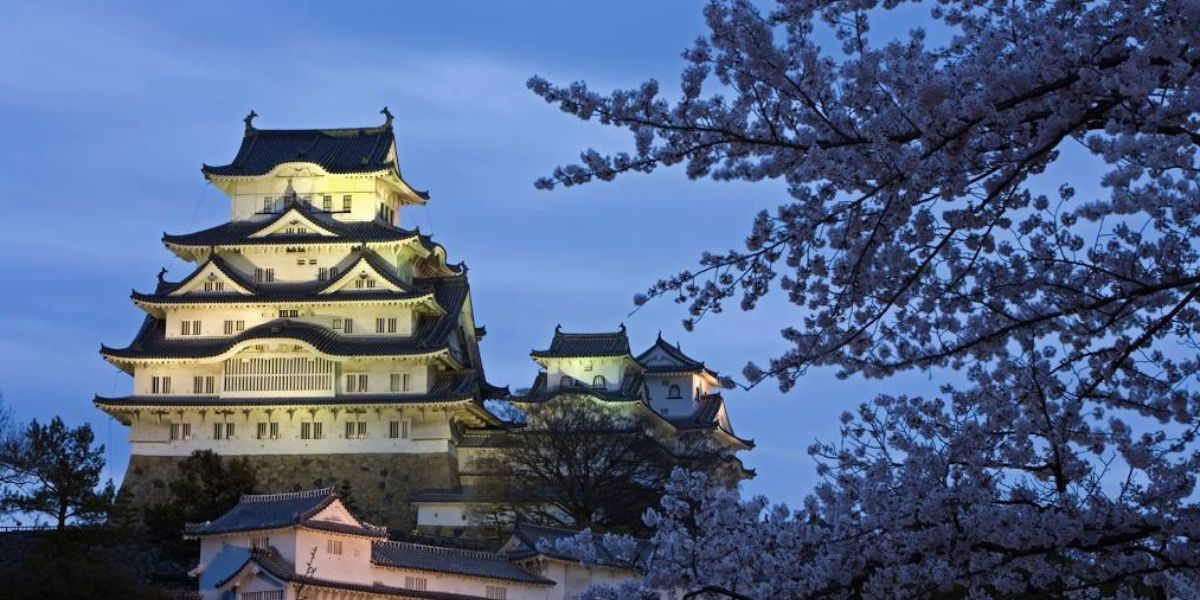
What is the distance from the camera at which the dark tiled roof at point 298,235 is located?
200ft

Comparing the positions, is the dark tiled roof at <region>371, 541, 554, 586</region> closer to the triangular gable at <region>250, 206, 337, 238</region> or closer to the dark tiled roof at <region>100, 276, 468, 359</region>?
the dark tiled roof at <region>100, 276, 468, 359</region>

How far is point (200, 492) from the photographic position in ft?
166

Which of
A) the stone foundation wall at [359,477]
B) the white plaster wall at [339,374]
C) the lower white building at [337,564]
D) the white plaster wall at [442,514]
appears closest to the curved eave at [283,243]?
the white plaster wall at [339,374]

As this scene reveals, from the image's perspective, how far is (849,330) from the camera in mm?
9945

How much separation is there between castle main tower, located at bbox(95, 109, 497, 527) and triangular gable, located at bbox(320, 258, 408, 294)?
1.9 inches

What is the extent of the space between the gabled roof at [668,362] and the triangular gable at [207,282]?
49.9ft

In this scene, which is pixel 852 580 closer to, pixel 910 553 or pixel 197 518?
pixel 910 553

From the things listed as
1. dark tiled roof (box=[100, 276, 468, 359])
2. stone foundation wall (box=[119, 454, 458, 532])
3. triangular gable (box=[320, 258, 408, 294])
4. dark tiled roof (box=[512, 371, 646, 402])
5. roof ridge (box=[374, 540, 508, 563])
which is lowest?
roof ridge (box=[374, 540, 508, 563])

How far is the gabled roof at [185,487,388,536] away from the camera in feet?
136

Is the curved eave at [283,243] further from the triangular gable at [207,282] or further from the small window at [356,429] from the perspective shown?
the small window at [356,429]

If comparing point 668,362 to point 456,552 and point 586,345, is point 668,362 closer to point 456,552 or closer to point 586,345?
point 586,345

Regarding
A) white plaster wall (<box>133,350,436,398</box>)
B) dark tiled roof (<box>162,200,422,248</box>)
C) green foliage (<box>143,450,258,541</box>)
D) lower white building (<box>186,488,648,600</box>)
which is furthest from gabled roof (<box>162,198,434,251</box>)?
lower white building (<box>186,488,648,600</box>)

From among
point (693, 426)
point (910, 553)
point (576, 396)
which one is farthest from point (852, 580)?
point (693, 426)

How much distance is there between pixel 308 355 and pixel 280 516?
1638 centimetres
